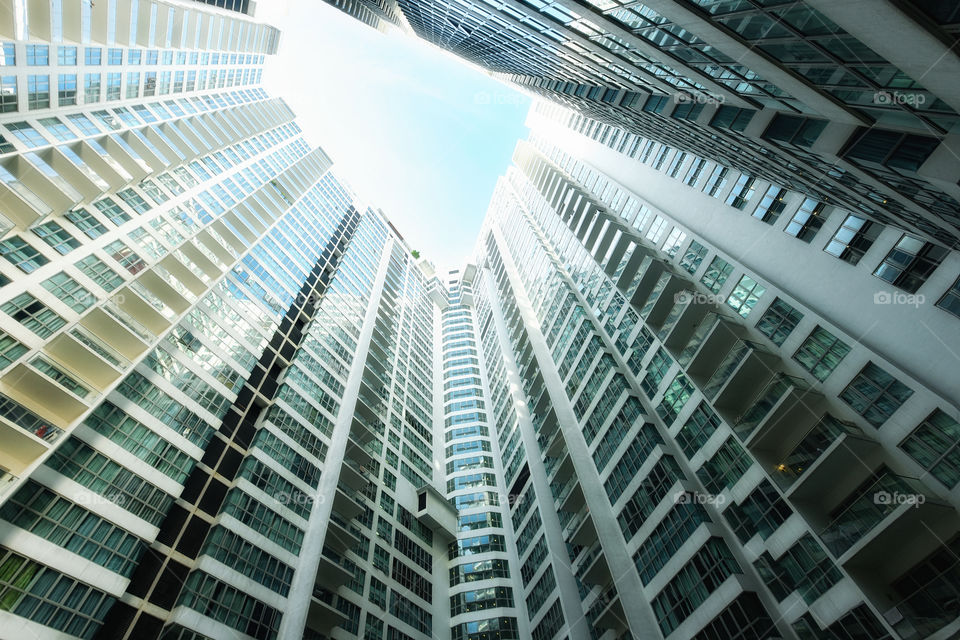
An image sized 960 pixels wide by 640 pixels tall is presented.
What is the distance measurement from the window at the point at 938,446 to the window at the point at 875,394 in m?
1.17

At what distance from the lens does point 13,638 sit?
682 inches

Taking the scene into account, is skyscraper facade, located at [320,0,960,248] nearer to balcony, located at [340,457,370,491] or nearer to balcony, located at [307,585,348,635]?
balcony, located at [340,457,370,491]

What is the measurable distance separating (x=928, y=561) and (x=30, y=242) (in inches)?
1766

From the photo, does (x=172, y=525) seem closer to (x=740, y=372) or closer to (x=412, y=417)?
(x=412, y=417)

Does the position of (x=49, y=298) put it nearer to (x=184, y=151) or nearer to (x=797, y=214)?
(x=184, y=151)

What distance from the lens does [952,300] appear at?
1745 cm

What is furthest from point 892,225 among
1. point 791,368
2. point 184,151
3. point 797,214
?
point 184,151

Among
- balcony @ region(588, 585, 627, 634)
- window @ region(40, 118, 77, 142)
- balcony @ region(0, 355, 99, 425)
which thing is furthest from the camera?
window @ region(40, 118, 77, 142)

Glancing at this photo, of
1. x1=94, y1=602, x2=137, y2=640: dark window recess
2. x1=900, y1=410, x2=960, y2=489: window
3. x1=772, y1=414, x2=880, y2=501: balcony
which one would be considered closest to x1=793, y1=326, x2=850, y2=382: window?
x1=772, y1=414, x2=880, y2=501: balcony

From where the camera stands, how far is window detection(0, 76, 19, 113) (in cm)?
2641

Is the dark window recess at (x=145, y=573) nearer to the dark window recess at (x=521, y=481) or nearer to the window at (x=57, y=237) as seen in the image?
the window at (x=57, y=237)

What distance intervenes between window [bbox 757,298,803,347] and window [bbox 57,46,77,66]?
4948 cm

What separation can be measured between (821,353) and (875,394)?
3288mm

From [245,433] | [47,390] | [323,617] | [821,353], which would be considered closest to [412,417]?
[245,433]
